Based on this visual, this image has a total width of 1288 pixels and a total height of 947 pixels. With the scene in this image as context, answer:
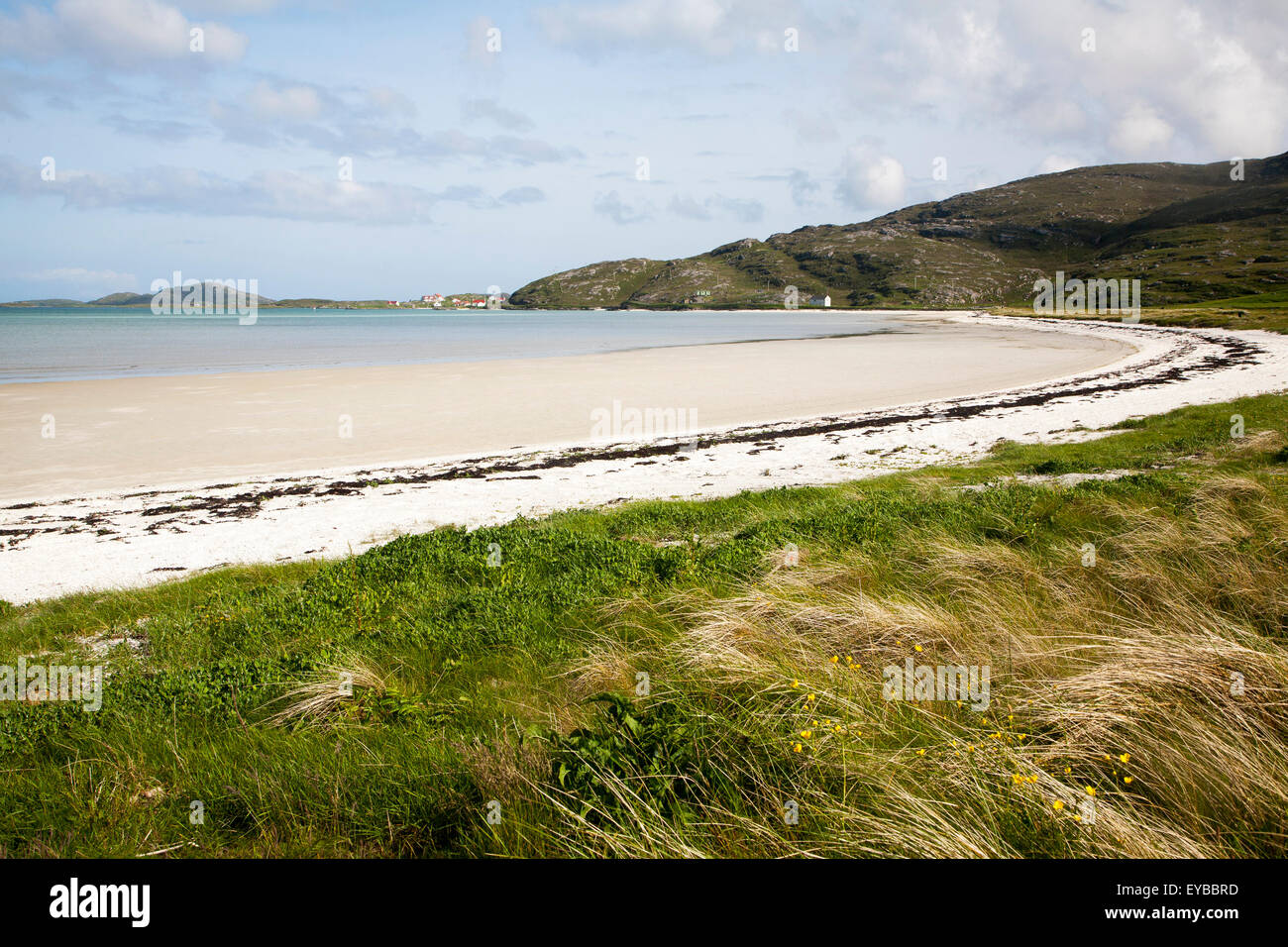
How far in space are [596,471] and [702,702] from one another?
41.5 ft

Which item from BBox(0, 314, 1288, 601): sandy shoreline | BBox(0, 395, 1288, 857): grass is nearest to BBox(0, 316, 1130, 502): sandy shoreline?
BBox(0, 314, 1288, 601): sandy shoreline

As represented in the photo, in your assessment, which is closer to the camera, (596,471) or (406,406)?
(596,471)

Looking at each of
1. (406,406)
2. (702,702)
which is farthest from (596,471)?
(406,406)

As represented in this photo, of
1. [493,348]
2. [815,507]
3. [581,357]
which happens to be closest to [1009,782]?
[815,507]

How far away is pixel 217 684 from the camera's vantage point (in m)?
5.37

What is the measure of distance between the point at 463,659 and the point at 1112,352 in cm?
5254

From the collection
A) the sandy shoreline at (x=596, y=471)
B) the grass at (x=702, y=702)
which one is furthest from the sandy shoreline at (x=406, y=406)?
the grass at (x=702, y=702)

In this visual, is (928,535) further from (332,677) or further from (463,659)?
(332,677)

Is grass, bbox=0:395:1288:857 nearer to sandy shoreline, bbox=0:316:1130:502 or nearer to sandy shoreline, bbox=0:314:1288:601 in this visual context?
sandy shoreline, bbox=0:314:1288:601

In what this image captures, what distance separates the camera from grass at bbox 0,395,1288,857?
11.1 feet

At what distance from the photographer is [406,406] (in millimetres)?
28906

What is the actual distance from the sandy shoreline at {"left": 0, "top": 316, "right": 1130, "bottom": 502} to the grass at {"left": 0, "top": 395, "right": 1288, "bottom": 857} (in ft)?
38.8

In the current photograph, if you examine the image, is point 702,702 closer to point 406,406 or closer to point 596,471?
point 596,471

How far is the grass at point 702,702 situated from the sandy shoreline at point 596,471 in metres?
3.36
